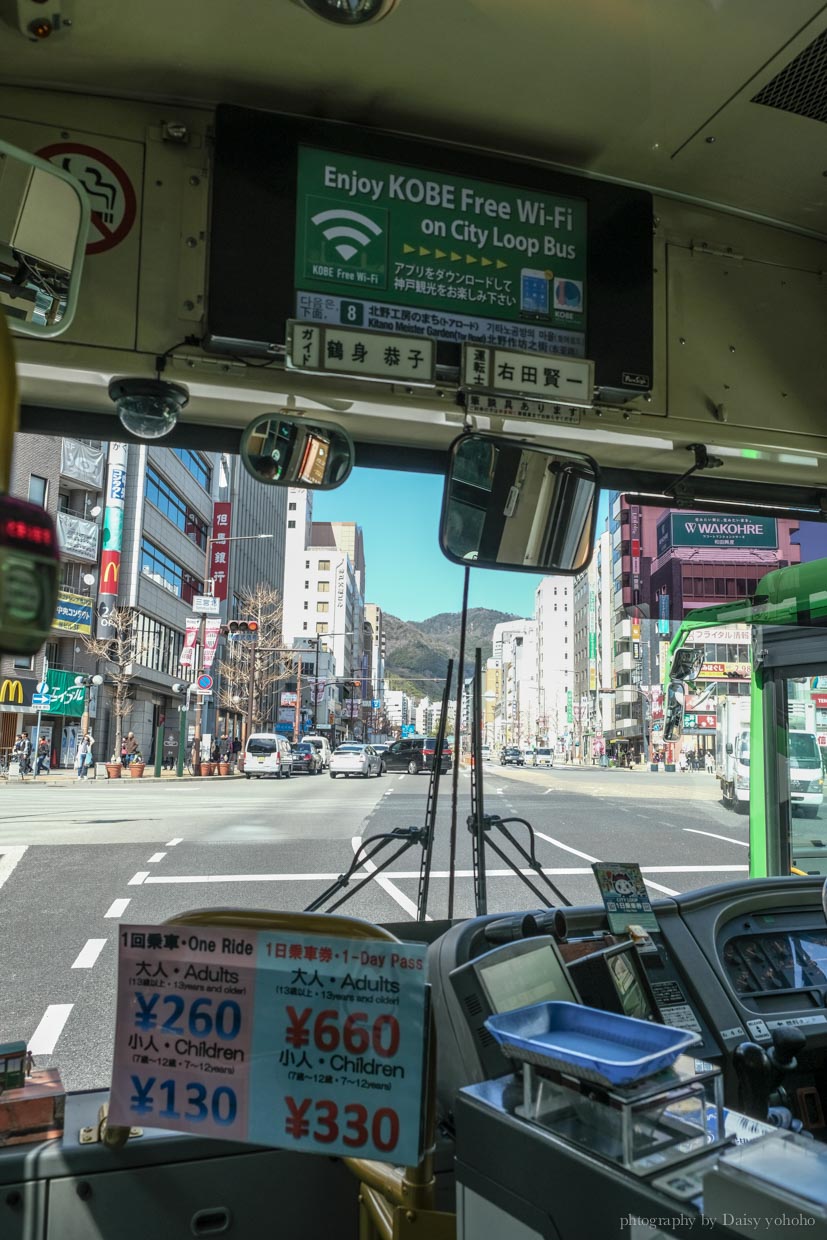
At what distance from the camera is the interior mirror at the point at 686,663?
4203mm

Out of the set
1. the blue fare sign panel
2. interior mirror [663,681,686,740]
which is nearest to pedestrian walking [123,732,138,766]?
interior mirror [663,681,686,740]

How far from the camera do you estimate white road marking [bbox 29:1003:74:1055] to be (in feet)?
8.76

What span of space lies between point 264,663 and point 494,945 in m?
1.66

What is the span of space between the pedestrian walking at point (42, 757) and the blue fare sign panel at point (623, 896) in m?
3.27

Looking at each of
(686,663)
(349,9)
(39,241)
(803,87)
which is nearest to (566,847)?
(686,663)

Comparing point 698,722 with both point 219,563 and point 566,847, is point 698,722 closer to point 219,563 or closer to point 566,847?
point 566,847

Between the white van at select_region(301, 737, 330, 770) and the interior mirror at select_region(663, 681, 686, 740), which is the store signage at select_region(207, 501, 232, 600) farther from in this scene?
the interior mirror at select_region(663, 681, 686, 740)

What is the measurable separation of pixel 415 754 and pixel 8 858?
1.37 meters

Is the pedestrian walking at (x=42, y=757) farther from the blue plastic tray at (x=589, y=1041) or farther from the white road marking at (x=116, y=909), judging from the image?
the blue plastic tray at (x=589, y=1041)

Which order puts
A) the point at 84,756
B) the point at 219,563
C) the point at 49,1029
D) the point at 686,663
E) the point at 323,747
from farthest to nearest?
the point at 84,756 → the point at 323,747 → the point at 686,663 → the point at 219,563 → the point at 49,1029

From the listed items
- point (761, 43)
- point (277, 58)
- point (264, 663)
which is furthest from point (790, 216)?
point (264, 663)

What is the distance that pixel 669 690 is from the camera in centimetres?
407

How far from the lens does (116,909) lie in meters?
3.11

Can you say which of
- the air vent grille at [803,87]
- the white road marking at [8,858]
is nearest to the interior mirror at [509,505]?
the air vent grille at [803,87]
